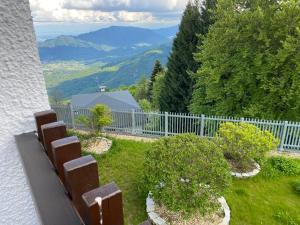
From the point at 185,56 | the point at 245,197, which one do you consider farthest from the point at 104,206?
the point at 185,56

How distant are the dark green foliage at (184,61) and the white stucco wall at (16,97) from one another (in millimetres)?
17770

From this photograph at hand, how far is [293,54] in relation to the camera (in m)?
11.4

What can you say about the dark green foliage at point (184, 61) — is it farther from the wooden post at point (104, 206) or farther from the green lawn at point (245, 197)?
the wooden post at point (104, 206)

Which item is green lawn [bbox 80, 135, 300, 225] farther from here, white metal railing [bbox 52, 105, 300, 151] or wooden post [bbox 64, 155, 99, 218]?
wooden post [bbox 64, 155, 99, 218]

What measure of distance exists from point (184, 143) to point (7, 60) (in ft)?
13.9

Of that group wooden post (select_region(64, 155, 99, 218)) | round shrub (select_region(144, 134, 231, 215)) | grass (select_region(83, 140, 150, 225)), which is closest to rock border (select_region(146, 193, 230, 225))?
grass (select_region(83, 140, 150, 225))

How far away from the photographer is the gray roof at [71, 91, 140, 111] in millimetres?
26109

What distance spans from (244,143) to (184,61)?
1361 cm

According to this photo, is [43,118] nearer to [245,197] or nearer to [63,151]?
[63,151]

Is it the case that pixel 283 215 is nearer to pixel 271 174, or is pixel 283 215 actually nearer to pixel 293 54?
pixel 271 174

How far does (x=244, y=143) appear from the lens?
22.4ft

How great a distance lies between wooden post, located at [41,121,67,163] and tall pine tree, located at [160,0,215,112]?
695 inches

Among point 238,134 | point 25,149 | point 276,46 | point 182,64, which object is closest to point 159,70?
point 182,64

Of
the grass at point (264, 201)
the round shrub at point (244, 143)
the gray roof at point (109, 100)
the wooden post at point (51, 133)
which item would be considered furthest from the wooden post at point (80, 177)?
the gray roof at point (109, 100)
